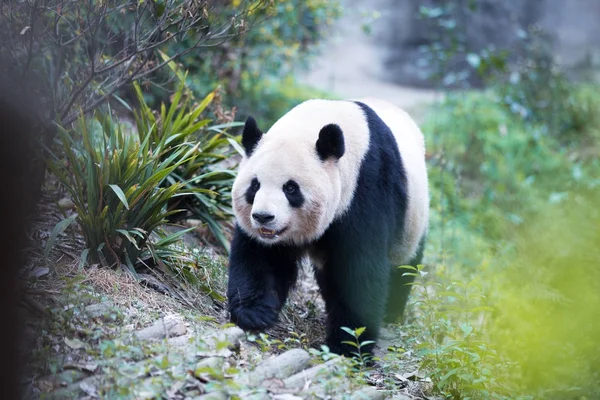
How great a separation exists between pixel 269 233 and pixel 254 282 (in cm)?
41

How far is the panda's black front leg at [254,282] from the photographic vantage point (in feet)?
15.1

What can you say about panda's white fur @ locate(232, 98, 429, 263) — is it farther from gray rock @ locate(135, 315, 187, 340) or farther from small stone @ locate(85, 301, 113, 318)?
small stone @ locate(85, 301, 113, 318)

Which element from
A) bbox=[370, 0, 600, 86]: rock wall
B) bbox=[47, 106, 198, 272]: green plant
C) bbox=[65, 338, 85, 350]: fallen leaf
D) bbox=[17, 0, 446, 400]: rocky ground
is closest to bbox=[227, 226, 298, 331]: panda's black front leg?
bbox=[17, 0, 446, 400]: rocky ground

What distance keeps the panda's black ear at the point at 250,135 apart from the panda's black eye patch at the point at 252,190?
0.98 feet

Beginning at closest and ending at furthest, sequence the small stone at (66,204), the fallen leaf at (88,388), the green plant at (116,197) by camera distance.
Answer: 1. the fallen leaf at (88,388)
2. the green plant at (116,197)
3. the small stone at (66,204)

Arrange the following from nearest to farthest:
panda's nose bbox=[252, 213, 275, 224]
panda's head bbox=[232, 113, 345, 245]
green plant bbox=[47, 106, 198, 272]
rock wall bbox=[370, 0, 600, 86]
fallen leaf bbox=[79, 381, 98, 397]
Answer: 1. fallen leaf bbox=[79, 381, 98, 397]
2. panda's nose bbox=[252, 213, 275, 224]
3. panda's head bbox=[232, 113, 345, 245]
4. green plant bbox=[47, 106, 198, 272]
5. rock wall bbox=[370, 0, 600, 86]

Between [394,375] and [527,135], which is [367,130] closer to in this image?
[394,375]

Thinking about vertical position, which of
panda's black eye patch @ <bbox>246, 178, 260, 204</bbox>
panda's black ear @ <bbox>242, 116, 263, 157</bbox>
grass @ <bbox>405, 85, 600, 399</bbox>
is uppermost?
panda's black ear @ <bbox>242, 116, 263, 157</bbox>

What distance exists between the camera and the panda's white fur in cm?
445

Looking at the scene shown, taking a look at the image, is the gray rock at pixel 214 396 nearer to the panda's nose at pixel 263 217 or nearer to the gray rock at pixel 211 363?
the gray rock at pixel 211 363

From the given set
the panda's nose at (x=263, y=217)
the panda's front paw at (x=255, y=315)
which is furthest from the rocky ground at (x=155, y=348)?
the panda's nose at (x=263, y=217)

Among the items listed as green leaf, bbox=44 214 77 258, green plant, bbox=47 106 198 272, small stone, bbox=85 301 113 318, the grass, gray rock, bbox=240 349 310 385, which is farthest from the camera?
green plant, bbox=47 106 198 272

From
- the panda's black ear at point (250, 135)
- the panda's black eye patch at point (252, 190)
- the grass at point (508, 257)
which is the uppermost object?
the panda's black ear at point (250, 135)

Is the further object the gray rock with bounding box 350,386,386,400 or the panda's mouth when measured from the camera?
the panda's mouth
